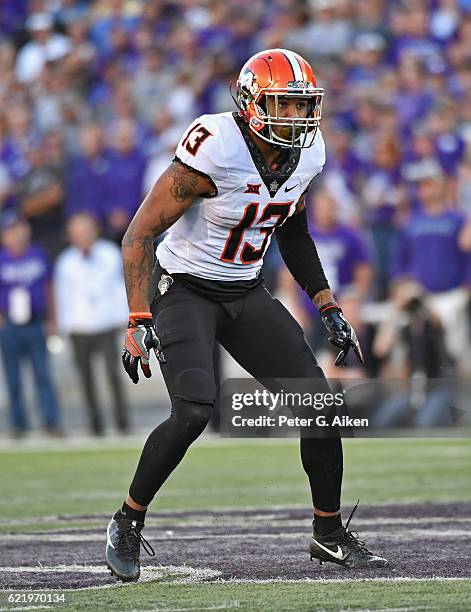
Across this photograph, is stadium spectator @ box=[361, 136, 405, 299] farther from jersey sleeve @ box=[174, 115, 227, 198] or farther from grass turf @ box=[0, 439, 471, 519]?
jersey sleeve @ box=[174, 115, 227, 198]

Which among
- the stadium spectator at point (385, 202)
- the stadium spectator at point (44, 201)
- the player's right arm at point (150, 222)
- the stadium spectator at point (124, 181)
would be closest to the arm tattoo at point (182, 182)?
the player's right arm at point (150, 222)

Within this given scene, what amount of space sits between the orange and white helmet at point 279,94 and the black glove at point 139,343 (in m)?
0.79

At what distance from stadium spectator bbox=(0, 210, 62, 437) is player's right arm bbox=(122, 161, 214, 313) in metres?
6.95

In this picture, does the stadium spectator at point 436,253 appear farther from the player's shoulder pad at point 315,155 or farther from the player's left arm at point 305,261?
the player's shoulder pad at point 315,155

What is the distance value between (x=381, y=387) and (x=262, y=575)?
18.4 feet

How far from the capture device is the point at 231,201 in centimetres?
471

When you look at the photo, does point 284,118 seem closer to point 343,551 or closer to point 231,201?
point 231,201

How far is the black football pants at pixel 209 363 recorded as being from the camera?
452cm

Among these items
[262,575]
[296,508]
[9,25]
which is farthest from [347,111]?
[262,575]

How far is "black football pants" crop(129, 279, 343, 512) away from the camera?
14.8 ft

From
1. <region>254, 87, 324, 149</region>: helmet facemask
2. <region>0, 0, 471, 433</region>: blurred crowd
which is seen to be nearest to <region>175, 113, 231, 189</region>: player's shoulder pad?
<region>254, 87, 324, 149</region>: helmet facemask

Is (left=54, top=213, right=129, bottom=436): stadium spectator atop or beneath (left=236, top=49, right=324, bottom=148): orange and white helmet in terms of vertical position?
beneath

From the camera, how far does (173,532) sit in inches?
229

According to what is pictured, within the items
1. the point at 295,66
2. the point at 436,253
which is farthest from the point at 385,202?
the point at 295,66
